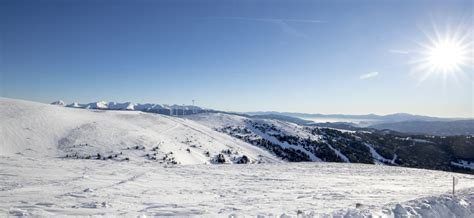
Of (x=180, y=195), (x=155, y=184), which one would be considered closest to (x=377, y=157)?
(x=155, y=184)

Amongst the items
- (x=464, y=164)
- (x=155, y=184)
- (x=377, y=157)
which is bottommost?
(x=464, y=164)

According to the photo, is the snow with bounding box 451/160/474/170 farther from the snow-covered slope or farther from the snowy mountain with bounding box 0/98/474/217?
the snowy mountain with bounding box 0/98/474/217

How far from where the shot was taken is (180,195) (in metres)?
14.2

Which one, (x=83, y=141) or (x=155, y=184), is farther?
(x=83, y=141)

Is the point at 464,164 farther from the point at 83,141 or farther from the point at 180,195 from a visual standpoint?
the point at 180,195

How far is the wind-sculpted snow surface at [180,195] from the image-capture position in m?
10.8

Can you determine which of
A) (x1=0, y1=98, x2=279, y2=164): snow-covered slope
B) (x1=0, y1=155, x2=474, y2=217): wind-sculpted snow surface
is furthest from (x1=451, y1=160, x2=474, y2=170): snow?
(x1=0, y1=155, x2=474, y2=217): wind-sculpted snow surface

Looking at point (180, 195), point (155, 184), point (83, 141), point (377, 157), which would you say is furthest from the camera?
point (377, 157)

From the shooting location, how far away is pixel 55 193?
13.1 meters

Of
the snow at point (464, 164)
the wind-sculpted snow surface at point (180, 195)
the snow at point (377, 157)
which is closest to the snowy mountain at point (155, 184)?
the wind-sculpted snow surface at point (180, 195)

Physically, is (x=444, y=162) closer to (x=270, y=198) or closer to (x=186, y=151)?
(x=186, y=151)

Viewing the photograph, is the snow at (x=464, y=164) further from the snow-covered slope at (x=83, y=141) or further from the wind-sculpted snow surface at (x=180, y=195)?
the wind-sculpted snow surface at (x=180, y=195)

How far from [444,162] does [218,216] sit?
11713 cm

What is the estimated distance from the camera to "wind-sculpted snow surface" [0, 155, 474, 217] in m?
10.8
